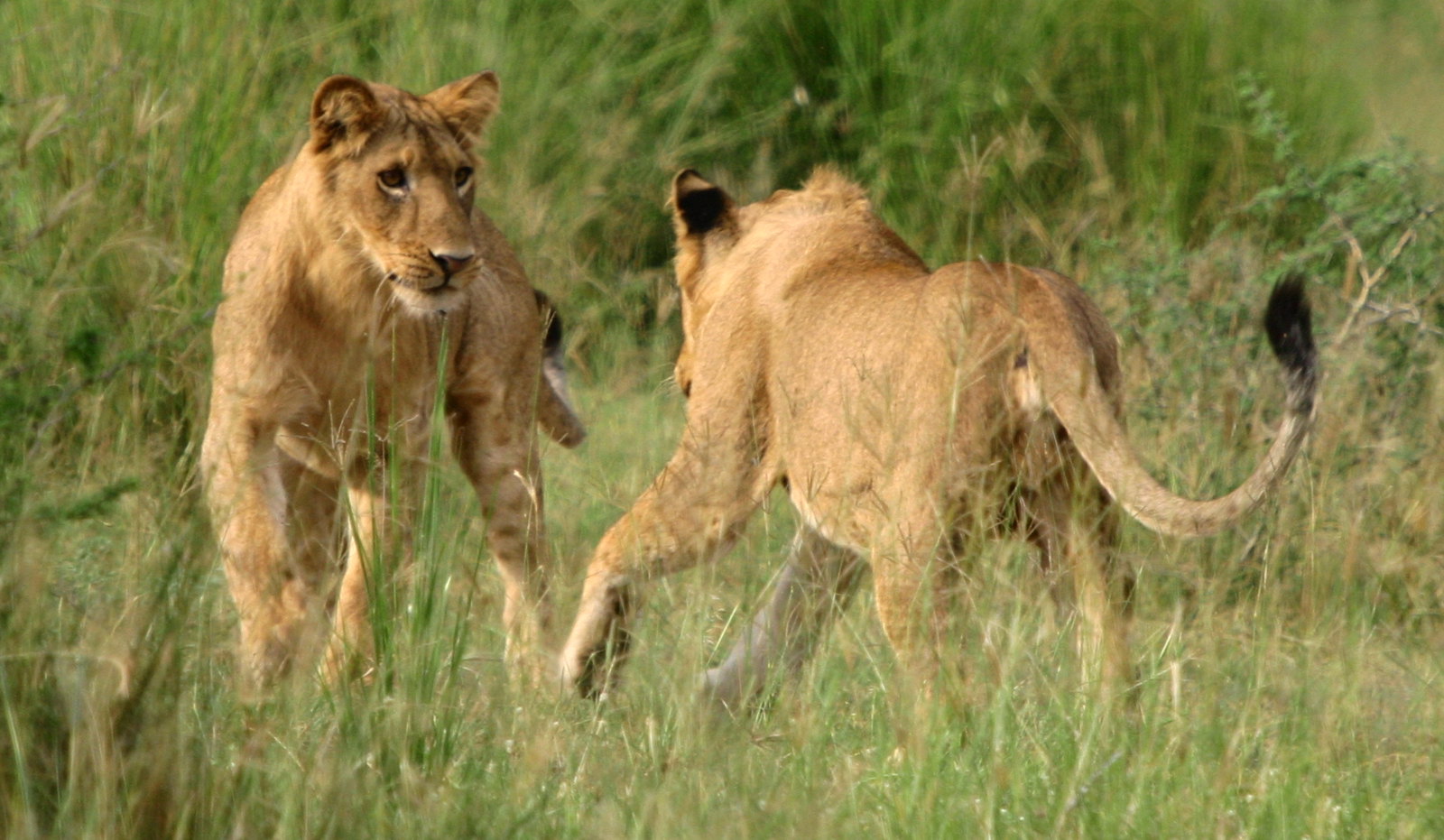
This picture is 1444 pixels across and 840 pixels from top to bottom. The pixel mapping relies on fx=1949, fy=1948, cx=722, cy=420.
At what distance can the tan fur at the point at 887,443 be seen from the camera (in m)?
2.90

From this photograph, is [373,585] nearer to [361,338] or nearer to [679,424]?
[361,338]

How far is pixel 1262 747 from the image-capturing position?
2979mm

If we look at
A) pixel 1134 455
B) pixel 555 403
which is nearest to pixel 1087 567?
pixel 1134 455

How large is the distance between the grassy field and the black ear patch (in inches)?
17.2

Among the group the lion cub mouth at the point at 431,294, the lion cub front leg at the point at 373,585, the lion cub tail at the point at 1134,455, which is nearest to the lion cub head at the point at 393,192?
the lion cub mouth at the point at 431,294

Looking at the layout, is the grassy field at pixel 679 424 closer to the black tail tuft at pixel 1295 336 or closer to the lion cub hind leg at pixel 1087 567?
the lion cub hind leg at pixel 1087 567

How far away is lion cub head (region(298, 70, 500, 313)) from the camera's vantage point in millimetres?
3572

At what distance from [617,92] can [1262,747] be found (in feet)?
13.4

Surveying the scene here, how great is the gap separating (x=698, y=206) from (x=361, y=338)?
0.72 metres

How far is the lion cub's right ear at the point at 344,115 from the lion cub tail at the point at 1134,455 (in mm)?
1401

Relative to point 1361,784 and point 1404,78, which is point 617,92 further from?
point 1404,78

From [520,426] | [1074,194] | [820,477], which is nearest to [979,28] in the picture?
[1074,194]

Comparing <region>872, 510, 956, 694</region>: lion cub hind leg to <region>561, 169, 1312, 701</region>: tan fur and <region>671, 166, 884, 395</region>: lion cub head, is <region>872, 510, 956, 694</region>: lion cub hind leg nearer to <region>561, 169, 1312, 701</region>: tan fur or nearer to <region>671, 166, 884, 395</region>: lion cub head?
<region>561, 169, 1312, 701</region>: tan fur

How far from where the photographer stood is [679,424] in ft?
17.1
